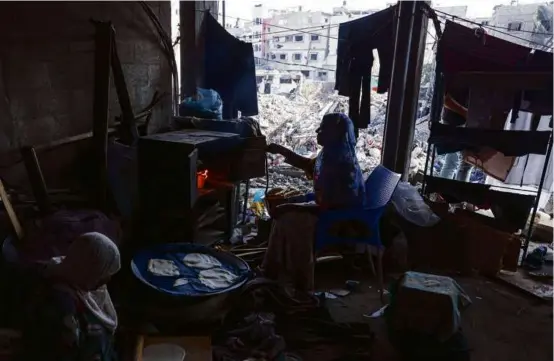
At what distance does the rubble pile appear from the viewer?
9.01 metres

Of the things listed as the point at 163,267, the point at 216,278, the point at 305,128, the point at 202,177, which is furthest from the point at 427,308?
the point at 305,128

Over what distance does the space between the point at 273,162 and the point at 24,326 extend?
7250 millimetres

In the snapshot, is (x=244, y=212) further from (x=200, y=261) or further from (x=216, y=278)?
(x=216, y=278)

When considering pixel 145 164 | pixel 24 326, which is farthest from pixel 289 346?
pixel 145 164

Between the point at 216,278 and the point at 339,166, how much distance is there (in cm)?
145

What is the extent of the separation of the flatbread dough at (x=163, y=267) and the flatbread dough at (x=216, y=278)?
8.9 inches

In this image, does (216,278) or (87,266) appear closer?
(87,266)

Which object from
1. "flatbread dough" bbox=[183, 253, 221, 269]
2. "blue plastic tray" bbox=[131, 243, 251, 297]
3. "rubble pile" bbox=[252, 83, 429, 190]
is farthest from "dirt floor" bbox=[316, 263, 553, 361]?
"rubble pile" bbox=[252, 83, 429, 190]

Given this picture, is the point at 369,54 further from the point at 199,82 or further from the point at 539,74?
the point at 199,82

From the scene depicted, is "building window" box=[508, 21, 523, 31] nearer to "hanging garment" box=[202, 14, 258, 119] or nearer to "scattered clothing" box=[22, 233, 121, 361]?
"hanging garment" box=[202, 14, 258, 119]

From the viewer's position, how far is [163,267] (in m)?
3.70

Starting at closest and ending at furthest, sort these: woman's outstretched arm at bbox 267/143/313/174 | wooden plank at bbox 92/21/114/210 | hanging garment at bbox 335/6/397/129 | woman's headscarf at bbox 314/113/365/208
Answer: wooden plank at bbox 92/21/114/210 → woman's headscarf at bbox 314/113/365/208 → woman's outstretched arm at bbox 267/143/313/174 → hanging garment at bbox 335/6/397/129

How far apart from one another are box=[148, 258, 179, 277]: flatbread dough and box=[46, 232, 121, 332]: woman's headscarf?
1.25 m

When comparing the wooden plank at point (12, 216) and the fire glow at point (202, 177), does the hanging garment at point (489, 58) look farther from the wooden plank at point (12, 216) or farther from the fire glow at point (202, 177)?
the wooden plank at point (12, 216)
